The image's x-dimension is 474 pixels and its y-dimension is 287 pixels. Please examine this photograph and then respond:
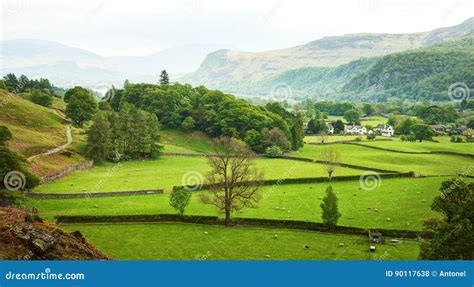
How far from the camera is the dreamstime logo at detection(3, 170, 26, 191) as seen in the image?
166 feet

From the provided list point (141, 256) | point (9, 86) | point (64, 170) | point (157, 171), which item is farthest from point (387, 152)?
point (9, 86)

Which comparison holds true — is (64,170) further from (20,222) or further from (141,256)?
(20,222)

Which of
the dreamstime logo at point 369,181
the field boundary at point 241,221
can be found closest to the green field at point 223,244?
the field boundary at point 241,221

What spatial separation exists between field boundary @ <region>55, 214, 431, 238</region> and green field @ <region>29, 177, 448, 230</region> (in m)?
1.98

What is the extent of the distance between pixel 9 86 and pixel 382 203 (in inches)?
4718

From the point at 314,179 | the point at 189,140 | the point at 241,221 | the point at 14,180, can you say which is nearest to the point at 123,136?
the point at 189,140

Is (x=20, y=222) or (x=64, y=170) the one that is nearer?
(x=20, y=222)

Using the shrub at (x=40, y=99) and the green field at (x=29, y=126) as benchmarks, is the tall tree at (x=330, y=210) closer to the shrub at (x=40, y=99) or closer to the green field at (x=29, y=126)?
the green field at (x=29, y=126)

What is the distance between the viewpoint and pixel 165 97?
399 feet

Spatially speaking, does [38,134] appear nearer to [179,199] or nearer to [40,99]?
[40,99]

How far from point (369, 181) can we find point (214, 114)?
52642 millimetres

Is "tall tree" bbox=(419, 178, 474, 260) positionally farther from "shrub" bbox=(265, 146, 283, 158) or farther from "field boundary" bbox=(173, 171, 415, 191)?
"shrub" bbox=(265, 146, 283, 158)

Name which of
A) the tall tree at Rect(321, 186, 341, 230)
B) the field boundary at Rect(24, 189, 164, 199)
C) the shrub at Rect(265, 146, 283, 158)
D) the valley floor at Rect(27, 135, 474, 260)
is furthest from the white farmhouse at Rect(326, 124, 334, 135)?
the tall tree at Rect(321, 186, 341, 230)

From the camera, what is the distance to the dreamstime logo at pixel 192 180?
65.2 meters
